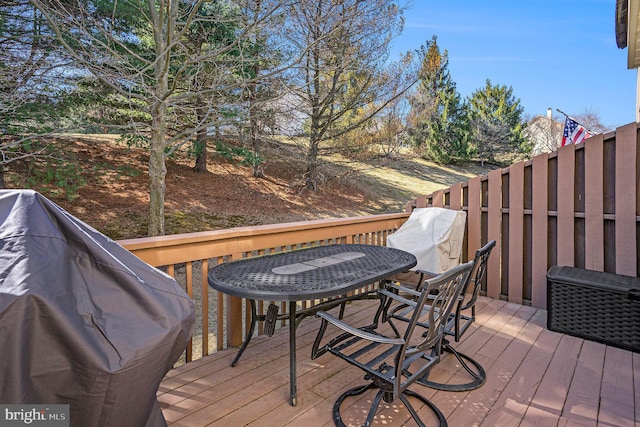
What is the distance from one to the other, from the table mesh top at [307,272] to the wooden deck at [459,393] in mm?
621

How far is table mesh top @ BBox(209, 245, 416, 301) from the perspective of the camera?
1.87 meters

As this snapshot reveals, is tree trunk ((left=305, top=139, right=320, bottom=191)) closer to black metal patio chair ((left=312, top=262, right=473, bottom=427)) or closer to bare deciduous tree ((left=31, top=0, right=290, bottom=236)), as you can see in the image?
bare deciduous tree ((left=31, top=0, right=290, bottom=236))

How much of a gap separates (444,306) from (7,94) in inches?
271

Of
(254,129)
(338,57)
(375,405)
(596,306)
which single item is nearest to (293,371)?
(375,405)

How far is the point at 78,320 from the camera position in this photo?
1.10m

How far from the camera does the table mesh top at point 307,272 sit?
1.87m

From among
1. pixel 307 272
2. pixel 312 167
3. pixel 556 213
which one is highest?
pixel 312 167

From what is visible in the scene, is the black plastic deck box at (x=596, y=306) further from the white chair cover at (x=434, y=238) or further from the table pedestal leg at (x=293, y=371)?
the table pedestal leg at (x=293, y=371)

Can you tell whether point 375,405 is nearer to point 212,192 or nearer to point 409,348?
point 409,348

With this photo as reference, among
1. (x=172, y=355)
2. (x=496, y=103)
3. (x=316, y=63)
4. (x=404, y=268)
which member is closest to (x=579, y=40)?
(x=496, y=103)

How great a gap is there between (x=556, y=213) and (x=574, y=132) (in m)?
5.91

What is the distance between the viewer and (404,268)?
2.40 m

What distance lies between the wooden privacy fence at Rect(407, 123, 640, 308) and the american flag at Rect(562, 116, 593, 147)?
5489 mm

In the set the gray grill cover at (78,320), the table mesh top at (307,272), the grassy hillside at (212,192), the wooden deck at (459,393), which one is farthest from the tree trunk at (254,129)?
the gray grill cover at (78,320)
